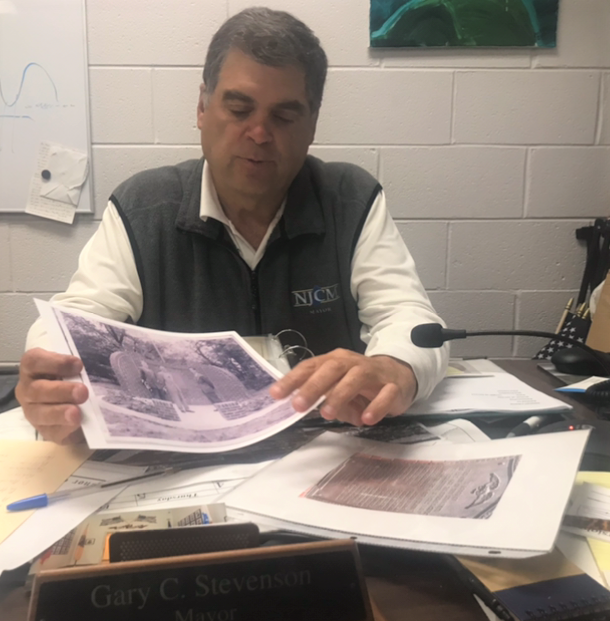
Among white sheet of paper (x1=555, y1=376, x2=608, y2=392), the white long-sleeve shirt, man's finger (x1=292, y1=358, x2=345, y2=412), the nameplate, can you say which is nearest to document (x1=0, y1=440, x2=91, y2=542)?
the nameplate

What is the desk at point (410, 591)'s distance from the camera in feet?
1.32

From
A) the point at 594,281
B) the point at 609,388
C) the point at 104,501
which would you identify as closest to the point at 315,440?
the point at 104,501

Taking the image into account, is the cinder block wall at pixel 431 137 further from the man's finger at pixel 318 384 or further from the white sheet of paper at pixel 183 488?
the white sheet of paper at pixel 183 488

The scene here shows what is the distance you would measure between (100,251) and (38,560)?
0.80 metres

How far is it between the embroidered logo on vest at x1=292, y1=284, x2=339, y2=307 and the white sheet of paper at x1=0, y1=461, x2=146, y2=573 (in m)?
0.66

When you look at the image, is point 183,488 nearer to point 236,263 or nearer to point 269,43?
point 236,263

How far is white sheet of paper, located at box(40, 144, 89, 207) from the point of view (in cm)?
158

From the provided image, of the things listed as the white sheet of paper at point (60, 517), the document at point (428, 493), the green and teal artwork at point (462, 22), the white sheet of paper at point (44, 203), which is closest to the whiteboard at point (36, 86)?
the white sheet of paper at point (44, 203)

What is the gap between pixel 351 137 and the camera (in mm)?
1614

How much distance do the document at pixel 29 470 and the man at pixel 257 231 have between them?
1.26 ft

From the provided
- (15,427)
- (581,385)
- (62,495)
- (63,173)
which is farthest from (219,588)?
(63,173)

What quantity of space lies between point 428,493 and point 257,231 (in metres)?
0.84

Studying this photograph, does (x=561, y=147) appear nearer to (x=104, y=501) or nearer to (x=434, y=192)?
(x=434, y=192)

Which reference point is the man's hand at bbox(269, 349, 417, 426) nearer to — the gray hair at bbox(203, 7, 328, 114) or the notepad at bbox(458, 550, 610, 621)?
the notepad at bbox(458, 550, 610, 621)
